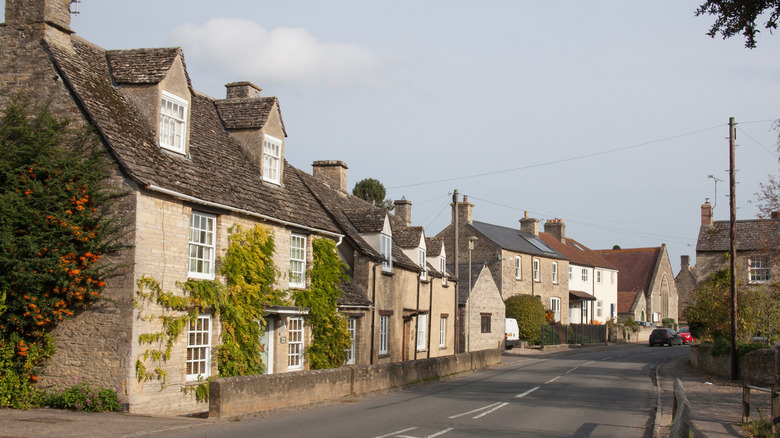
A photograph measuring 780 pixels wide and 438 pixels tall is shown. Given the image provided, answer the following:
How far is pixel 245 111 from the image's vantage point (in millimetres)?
22844

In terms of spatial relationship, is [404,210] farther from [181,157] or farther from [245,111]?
[181,157]

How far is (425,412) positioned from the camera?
16.2m

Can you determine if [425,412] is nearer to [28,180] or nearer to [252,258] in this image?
[252,258]

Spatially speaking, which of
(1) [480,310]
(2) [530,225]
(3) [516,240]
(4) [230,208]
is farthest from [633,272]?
A: (4) [230,208]

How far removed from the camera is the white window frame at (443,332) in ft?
122

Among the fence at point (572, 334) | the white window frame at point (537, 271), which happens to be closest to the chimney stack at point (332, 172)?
the fence at point (572, 334)

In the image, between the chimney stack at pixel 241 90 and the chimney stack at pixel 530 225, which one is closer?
the chimney stack at pixel 241 90

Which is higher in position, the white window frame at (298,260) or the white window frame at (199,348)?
the white window frame at (298,260)

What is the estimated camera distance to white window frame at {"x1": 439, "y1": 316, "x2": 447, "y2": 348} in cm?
3729

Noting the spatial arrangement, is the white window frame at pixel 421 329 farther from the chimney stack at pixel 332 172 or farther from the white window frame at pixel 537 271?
the white window frame at pixel 537 271

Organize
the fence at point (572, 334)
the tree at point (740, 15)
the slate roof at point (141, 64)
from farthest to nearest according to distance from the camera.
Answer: the fence at point (572, 334), the slate roof at point (141, 64), the tree at point (740, 15)

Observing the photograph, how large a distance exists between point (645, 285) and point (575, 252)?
12749 mm

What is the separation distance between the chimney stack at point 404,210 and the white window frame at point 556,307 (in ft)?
79.2

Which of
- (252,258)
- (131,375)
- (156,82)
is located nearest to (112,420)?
(131,375)
